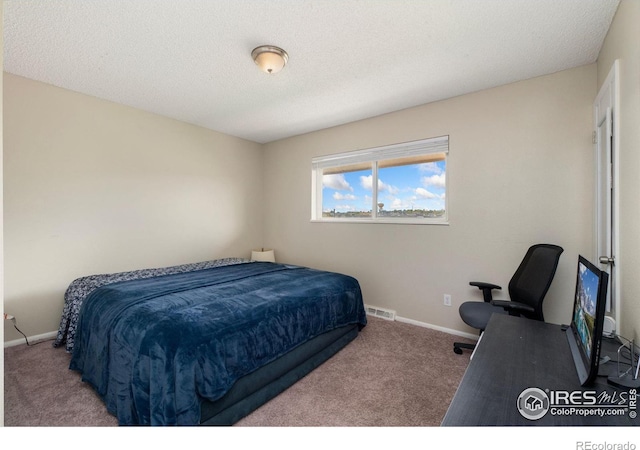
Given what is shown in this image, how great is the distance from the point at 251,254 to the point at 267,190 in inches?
42.7

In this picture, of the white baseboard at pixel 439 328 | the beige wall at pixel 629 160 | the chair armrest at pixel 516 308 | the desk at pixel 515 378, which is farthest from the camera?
the white baseboard at pixel 439 328

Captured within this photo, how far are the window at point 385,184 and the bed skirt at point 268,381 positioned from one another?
5.50 feet

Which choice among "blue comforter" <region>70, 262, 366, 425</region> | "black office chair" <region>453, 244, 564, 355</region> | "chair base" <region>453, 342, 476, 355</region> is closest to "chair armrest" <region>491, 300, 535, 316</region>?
"black office chair" <region>453, 244, 564, 355</region>

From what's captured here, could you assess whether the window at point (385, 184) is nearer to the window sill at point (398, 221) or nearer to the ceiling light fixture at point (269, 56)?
the window sill at point (398, 221)

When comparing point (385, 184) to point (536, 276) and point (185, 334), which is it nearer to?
point (536, 276)

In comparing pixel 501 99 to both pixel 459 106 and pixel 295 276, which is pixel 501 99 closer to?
pixel 459 106

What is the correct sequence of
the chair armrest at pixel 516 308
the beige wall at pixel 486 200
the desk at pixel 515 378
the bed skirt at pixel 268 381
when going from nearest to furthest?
1. the desk at pixel 515 378
2. the bed skirt at pixel 268 381
3. the chair armrest at pixel 516 308
4. the beige wall at pixel 486 200

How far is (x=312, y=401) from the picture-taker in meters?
1.86

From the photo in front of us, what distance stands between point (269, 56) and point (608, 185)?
2479 mm

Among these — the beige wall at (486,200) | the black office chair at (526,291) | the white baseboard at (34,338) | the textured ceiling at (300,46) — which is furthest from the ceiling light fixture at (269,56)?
the white baseboard at (34,338)

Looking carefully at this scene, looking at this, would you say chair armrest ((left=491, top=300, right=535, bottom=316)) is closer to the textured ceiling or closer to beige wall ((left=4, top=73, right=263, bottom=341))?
the textured ceiling

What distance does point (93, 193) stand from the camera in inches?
118

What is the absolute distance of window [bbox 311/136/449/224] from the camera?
3.16 metres

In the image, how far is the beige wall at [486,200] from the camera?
7.73 feet
